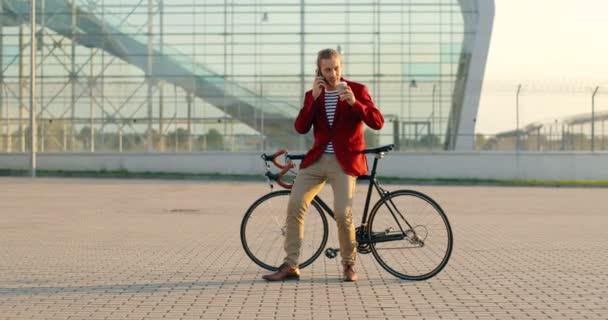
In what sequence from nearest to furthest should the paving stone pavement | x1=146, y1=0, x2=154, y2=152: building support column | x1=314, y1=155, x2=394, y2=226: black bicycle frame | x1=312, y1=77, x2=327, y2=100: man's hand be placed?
the paving stone pavement, x1=312, y1=77, x2=327, y2=100: man's hand, x1=314, y1=155, x2=394, y2=226: black bicycle frame, x1=146, y1=0, x2=154, y2=152: building support column

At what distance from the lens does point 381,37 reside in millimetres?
44719

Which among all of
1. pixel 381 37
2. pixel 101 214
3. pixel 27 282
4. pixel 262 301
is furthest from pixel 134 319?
pixel 381 37

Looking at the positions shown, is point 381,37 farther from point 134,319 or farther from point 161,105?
point 134,319

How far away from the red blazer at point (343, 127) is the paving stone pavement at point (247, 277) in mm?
956

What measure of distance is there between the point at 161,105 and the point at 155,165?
141 inches

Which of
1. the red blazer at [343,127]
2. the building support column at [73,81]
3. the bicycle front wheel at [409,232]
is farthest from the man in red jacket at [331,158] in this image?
the building support column at [73,81]

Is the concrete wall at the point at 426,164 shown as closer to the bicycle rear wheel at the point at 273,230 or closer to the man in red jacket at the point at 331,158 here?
the bicycle rear wheel at the point at 273,230

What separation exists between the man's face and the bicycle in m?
0.61

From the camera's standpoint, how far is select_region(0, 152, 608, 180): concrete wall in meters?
39.9

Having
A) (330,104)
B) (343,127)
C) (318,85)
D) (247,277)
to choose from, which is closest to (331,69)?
(318,85)

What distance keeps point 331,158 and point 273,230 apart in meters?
0.80

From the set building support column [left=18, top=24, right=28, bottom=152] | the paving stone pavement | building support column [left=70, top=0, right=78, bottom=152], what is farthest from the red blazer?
building support column [left=18, top=24, right=28, bottom=152]

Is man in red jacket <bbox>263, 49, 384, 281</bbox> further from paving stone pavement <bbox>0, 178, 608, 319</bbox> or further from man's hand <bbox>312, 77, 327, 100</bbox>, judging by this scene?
paving stone pavement <bbox>0, 178, 608, 319</bbox>

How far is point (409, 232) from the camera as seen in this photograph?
7.58 m
